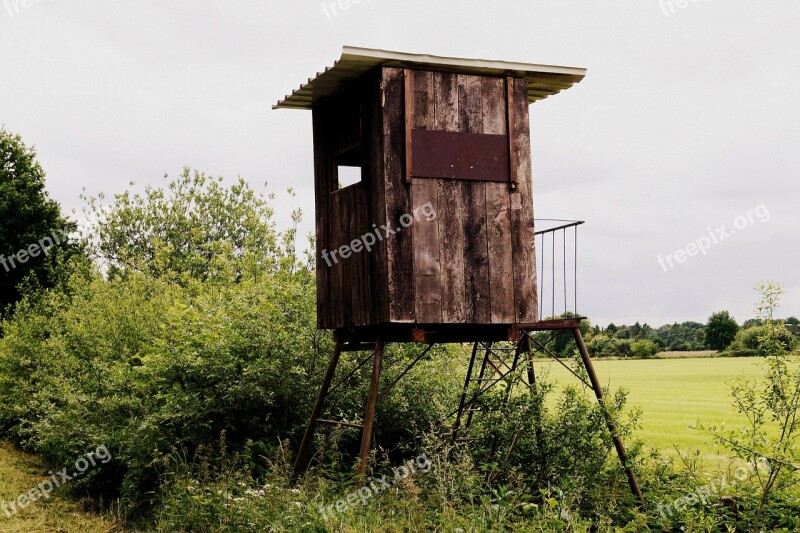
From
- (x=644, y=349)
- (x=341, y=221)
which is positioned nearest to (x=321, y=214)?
(x=341, y=221)

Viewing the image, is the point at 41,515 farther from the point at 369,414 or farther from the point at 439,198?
the point at 439,198

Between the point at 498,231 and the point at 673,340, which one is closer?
the point at 498,231

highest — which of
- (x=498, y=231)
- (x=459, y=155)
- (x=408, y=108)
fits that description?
(x=408, y=108)

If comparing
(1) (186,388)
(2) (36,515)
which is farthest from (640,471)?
(2) (36,515)

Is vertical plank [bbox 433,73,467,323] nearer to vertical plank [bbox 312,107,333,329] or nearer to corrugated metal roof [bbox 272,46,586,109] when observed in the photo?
corrugated metal roof [bbox 272,46,586,109]

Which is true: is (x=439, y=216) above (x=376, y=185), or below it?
below

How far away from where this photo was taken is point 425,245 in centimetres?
928

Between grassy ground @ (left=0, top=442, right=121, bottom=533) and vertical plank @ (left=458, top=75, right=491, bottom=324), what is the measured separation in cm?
587

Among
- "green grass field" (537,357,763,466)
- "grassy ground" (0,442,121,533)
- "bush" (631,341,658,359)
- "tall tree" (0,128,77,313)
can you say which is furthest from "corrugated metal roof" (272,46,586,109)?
"bush" (631,341,658,359)

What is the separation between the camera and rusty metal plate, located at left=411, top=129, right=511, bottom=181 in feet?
30.9

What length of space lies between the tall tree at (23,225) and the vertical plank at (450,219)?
905 inches

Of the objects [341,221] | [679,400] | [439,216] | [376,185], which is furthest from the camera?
[679,400]

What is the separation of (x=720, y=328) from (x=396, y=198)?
77018 mm

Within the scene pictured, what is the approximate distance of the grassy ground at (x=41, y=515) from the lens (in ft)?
36.4
